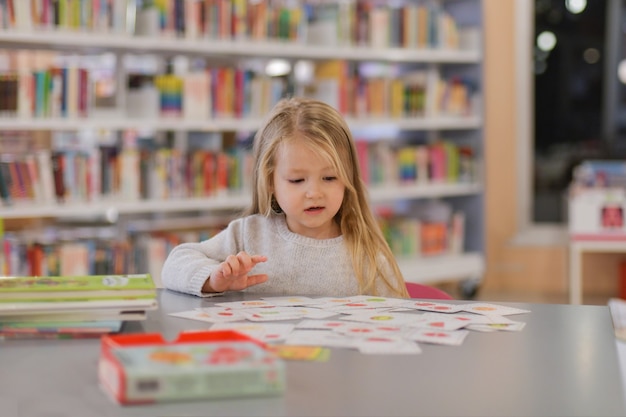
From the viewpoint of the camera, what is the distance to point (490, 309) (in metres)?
1.54

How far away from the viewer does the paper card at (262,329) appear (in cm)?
130

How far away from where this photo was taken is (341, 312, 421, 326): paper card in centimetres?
141

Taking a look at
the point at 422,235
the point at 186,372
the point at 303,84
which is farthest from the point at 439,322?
the point at 422,235

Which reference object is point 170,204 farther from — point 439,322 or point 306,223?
point 439,322

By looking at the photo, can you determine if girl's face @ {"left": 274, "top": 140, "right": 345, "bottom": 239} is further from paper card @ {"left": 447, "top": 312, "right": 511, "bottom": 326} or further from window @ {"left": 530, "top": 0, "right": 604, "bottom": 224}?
window @ {"left": 530, "top": 0, "right": 604, "bottom": 224}

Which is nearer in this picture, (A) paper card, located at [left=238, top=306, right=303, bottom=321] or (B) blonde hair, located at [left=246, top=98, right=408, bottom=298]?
(A) paper card, located at [left=238, top=306, right=303, bottom=321]

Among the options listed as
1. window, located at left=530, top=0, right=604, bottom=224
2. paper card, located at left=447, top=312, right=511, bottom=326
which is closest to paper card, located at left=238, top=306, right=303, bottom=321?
paper card, located at left=447, top=312, right=511, bottom=326

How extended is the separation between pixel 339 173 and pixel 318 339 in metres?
0.66

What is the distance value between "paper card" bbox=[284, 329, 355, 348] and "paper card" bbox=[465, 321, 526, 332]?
210 mm

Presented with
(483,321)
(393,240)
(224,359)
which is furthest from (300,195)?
(393,240)

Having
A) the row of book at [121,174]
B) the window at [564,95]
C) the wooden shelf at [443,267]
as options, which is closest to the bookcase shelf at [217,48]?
the row of book at [121,174]

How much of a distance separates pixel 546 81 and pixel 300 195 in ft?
13.7

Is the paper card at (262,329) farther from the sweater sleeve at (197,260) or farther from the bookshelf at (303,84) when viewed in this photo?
the bookshelf at (303,84)

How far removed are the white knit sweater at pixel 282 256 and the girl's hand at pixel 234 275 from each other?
Answer: 4.4 inches
